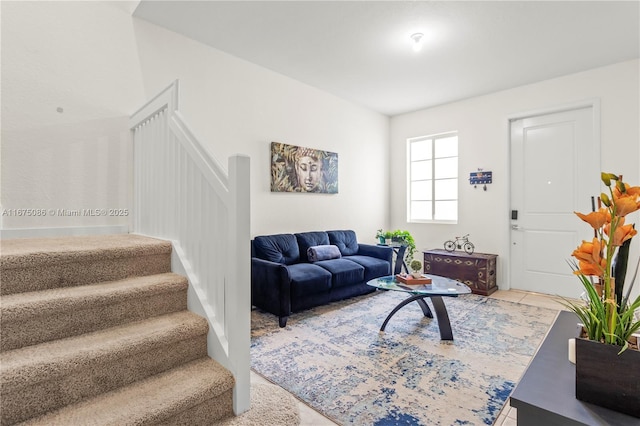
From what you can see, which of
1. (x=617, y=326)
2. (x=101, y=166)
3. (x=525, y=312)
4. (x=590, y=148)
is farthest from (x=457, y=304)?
(x=101, y=166)

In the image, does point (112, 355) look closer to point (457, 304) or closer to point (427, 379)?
point (427, 379)

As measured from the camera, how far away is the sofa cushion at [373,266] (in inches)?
154

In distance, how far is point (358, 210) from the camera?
520 centimetres

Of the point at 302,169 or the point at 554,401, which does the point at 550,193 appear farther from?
the point at 554,401

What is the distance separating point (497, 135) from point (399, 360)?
3.72 m

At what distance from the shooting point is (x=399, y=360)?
232cm

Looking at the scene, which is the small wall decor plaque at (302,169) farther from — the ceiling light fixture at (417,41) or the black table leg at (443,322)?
the black table leg at (443,322)

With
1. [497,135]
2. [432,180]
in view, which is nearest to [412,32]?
[497,135]

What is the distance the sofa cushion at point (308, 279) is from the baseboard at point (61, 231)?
1580 millimetres

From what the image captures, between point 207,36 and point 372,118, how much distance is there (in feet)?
10.1

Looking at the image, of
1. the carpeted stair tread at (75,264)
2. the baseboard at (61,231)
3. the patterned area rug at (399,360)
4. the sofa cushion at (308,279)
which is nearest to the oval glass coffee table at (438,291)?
the patterned area rug at (399,360)

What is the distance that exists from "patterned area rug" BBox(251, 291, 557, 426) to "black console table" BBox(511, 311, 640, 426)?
770 millimetres

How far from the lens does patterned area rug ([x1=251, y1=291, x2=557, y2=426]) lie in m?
1.78

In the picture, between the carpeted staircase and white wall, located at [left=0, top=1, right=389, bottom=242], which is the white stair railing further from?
white wall, located at [left=0, top=1, right=389, bottom=242]
